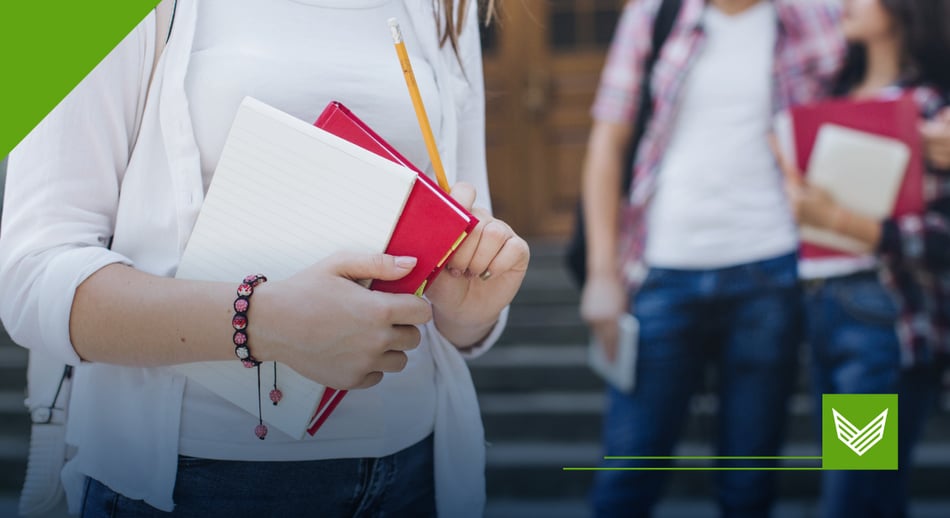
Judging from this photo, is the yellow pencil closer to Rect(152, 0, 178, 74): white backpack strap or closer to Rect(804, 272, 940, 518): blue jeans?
Rect(152, 0, 178, 74): white backpack strap

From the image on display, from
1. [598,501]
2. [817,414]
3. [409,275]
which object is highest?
[409,275]

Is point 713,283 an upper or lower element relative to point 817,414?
upper

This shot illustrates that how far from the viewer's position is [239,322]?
68cm

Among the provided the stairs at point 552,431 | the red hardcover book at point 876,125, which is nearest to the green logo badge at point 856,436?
the red hardcover book at point 876,125

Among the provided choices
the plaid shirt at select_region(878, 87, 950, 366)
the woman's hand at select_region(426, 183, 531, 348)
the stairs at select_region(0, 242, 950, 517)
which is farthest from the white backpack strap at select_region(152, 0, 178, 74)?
the stairs at select_region(0, 242, 950, 517)

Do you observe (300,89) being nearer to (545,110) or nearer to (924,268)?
(924,268)

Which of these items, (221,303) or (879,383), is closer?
(221,303)

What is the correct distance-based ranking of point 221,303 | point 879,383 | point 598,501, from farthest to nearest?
point 598,501, point 879,383, point 221,303

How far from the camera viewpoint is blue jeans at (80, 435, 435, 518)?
0.81m

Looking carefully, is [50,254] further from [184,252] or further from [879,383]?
[879,383]

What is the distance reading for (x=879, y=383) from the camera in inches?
78.6

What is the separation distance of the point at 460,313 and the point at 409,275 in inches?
5.5

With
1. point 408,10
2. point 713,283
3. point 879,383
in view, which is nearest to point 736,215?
point 713,283

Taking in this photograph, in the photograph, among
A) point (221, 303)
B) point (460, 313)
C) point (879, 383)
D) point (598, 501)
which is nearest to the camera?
point (221, 303)
